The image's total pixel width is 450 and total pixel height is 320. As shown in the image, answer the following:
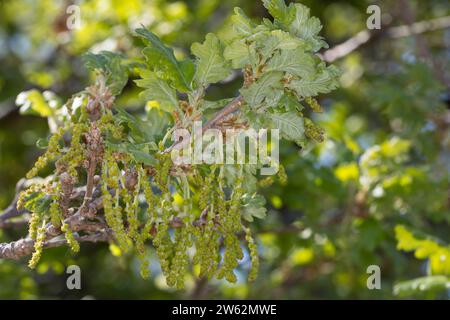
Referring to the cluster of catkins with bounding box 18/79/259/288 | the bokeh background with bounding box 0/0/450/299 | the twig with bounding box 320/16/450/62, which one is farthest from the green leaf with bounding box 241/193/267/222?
the twig with bounding box 320/16/450/62

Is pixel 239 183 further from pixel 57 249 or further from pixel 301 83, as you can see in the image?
pixel 57 249

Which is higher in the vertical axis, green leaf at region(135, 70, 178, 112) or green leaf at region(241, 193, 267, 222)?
green leaf at region(135, 70, 178, 112)

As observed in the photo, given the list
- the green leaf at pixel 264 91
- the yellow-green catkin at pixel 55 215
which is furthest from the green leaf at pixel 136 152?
the green leaf at pixel 264 91

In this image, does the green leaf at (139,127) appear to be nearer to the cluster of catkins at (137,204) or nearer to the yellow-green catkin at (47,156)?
the cluster of catkins at (137,204)

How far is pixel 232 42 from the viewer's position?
2287 millimetres

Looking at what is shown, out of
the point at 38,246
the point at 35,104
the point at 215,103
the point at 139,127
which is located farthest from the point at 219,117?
the point at 35,104

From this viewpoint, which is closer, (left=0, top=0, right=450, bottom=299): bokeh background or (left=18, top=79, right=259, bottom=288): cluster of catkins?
(left=18, top=79, right=259, bottom=288): cluster of catkins

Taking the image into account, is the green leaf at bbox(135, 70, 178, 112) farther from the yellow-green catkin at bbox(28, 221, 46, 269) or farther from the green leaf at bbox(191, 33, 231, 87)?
the yellow-green catkin at bbox(28, 221, 46, 269)

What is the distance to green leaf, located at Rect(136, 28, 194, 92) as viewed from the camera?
7.79ft

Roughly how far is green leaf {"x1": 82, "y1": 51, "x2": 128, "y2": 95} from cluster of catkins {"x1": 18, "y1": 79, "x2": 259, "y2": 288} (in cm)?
29

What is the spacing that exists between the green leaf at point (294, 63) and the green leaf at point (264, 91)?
0.03m

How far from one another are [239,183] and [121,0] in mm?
3073

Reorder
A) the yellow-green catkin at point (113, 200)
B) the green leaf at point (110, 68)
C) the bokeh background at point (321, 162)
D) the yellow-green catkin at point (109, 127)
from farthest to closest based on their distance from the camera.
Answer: the bokeh background at point (321, 162)
the green leaf at point (110, 68)
the yellow-green catkin at point (109, 127)
the yellow-green catkin at point (113, 200)

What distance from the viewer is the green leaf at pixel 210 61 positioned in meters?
2.40
